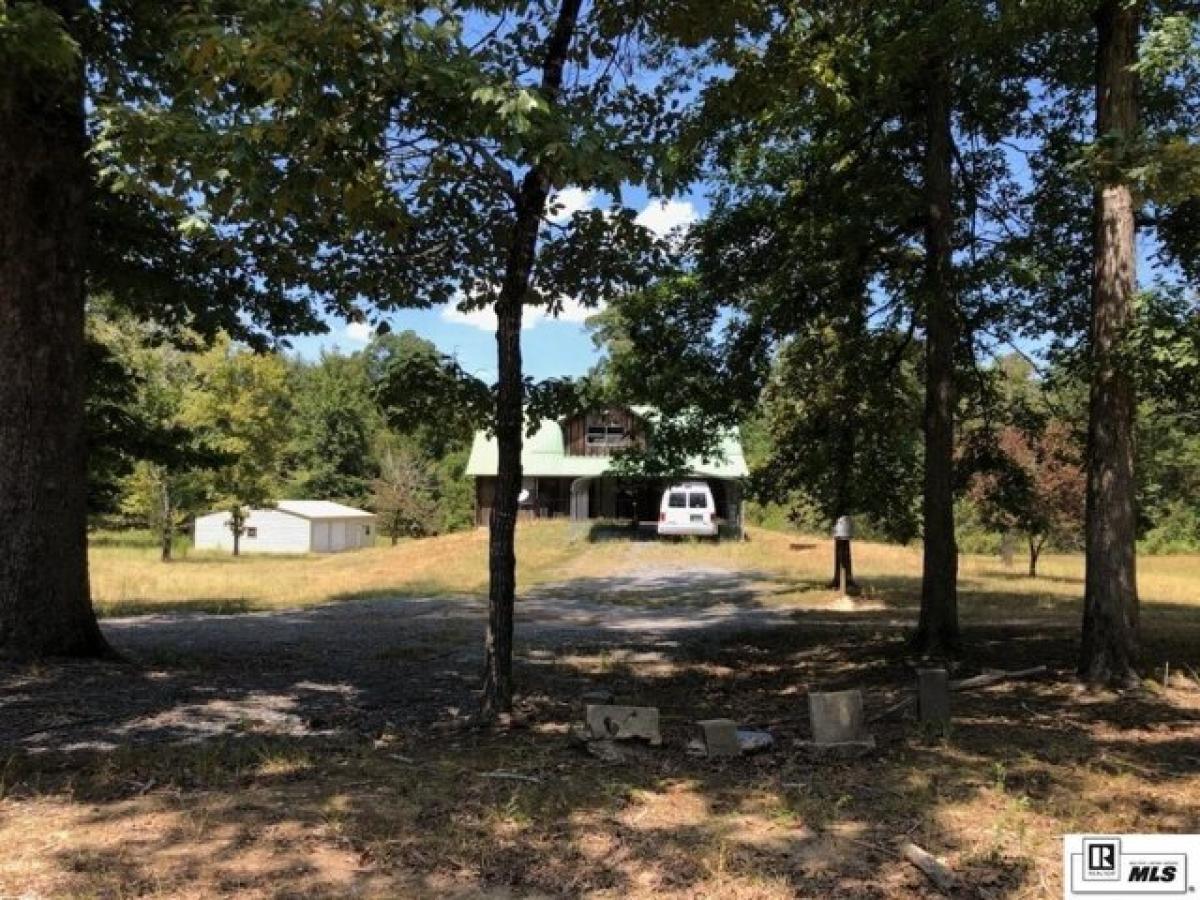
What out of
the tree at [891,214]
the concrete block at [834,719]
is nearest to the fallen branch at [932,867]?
the concrete block at [834,719]

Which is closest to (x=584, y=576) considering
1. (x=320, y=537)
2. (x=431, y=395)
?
(x=431, y=395)

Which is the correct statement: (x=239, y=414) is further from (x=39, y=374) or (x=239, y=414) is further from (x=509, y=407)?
(x=509, y=407)

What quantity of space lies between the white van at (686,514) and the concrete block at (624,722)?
29.8 metres

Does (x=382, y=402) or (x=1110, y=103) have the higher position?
(x=1110, y=103)

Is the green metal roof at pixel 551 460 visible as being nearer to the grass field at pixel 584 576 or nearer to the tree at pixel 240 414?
the grass field at pixel 584 576

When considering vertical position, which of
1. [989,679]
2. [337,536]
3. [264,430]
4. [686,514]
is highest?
[264,430]

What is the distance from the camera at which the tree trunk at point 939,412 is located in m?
11.6

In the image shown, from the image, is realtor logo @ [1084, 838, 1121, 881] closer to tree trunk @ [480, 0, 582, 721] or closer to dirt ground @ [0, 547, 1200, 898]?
dirt ground @ [0, 547, 1200, 898]

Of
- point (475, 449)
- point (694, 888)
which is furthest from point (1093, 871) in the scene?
point (475, 449)

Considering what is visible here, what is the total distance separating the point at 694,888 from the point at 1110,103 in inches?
315

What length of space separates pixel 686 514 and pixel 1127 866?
3255 centimetres

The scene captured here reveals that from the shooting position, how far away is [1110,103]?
8859mm

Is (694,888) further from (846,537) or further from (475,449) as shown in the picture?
(475,449)

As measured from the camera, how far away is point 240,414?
143ft
